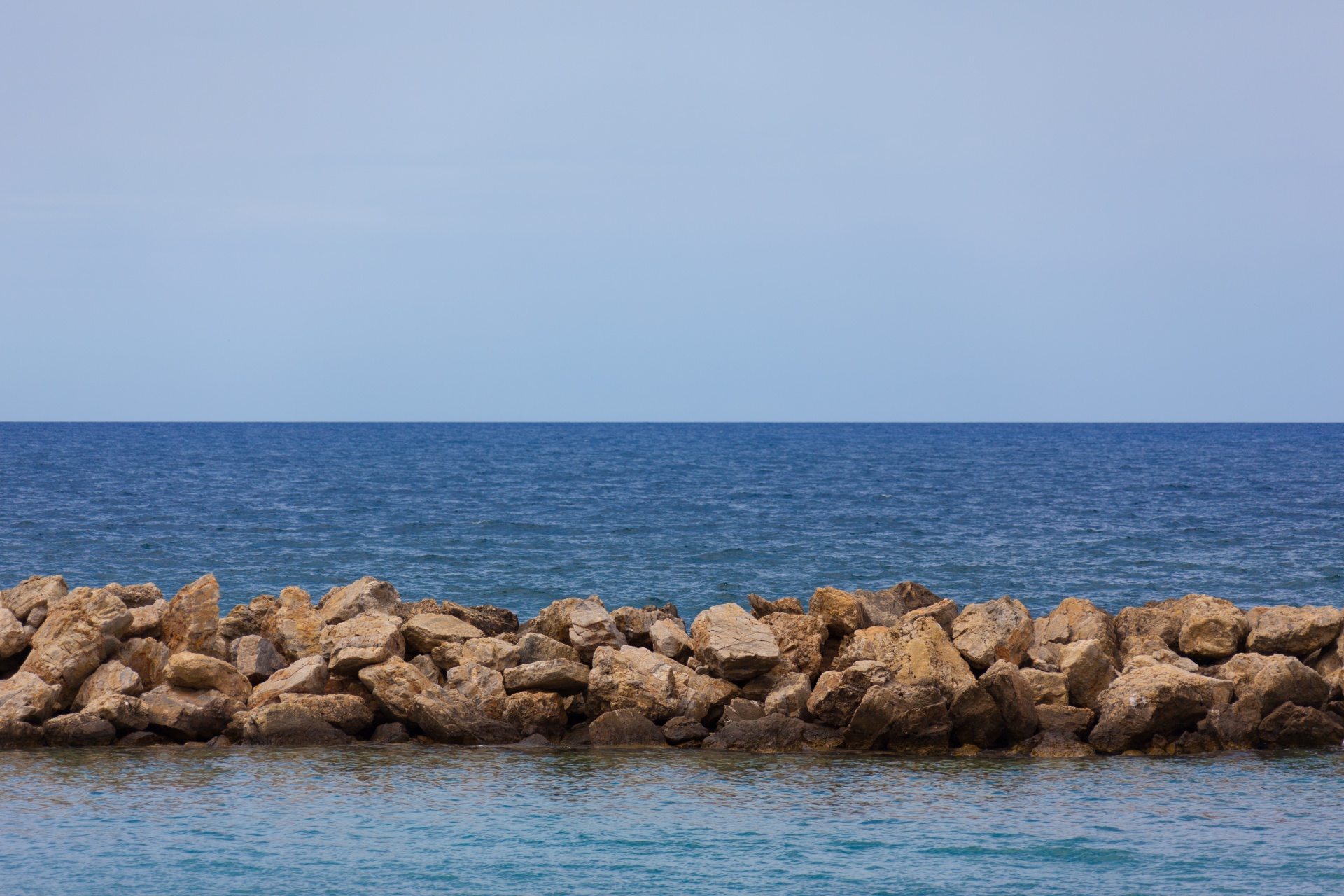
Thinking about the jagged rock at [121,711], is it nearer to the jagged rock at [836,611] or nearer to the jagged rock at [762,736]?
the jagged rock at [762,736]

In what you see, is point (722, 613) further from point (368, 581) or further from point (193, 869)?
point (193, 869)

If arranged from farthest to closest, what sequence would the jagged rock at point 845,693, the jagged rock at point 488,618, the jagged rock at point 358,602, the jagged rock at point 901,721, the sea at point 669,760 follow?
the jagged rock at point 488,618
the jagged rock at point 358,602
the jagged rock at point 845,693
the jagged rock at point 901,721
the sea at point 669,760

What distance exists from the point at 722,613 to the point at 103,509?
3565 cm

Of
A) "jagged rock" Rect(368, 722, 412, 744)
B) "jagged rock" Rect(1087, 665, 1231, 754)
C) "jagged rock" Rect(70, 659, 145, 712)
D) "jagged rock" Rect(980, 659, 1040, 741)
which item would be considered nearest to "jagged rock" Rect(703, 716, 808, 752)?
"jagged rock" Rect(980, 659, 1040, 741)

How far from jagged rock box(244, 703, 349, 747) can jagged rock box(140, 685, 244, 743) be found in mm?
413

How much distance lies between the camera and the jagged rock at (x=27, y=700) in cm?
1301

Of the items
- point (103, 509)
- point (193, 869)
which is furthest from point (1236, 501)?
point (193, 869)

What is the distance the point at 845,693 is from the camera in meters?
13.3

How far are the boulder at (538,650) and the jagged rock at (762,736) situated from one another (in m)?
2.25

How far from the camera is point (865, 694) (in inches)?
513

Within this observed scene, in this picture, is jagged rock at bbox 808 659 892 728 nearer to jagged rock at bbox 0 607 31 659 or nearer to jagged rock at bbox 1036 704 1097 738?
jagged rock at bbox 1036 704 1097 738

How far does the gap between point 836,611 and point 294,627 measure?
7.33 meters

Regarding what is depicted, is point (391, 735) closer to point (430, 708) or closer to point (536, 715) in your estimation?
point (430, 708)

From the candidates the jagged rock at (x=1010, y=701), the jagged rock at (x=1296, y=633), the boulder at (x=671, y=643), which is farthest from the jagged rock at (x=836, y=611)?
the jagged rock at (x=1296, y=633)
